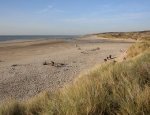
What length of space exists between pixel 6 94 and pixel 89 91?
572 centimetres

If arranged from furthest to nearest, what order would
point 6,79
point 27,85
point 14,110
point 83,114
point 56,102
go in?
point 6,79
point 27,85
point 14,110
point 56,102
point 83,114

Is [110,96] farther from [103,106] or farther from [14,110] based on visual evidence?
[14,110]

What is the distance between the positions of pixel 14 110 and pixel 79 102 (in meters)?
1.35

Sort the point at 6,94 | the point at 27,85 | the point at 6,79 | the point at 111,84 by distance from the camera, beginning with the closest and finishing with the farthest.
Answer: the point at 111,84 → the point at 6,94 → the point at 27,85 → the point at 6,79

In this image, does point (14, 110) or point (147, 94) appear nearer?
point (147, 94)

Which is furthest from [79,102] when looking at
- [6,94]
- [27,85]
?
[27,85]

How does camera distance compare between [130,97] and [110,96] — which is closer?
[130,97]

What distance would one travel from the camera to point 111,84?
5.77 meters

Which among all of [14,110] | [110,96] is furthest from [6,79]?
[110,96]

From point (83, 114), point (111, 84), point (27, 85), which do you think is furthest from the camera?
point (27, 85)

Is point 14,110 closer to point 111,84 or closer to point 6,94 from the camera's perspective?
point 111,84

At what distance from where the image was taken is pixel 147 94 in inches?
180

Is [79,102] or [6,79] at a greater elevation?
[79,102]

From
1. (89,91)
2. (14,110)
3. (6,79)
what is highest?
A: (89,91)
